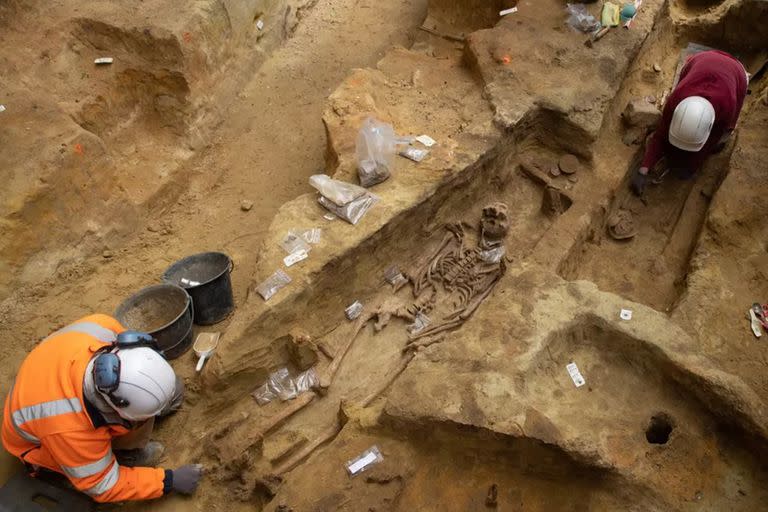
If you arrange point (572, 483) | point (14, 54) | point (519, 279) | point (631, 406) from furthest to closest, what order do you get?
point (14, 54)
point (519, 279)
point (631, 406)
point (572, 483)

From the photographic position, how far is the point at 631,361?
4402 millimetres

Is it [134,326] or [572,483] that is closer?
Answer: [572,483]

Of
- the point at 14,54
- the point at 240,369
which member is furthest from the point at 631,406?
the point at 14,54

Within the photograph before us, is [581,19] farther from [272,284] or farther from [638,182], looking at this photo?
[272,284]

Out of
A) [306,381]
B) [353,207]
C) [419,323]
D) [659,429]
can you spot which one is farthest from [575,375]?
[353,207]

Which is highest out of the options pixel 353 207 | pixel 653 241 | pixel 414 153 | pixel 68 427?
pixel 414 153

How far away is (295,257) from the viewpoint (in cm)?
466

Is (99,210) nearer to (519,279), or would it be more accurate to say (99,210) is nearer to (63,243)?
(63,243)

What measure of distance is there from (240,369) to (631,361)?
10.1 feet

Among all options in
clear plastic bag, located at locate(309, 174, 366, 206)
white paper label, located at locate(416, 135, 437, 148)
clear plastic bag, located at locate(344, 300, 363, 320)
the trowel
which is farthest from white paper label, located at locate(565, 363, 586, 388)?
the trowel

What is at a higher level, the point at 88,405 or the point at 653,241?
the point at 88,405

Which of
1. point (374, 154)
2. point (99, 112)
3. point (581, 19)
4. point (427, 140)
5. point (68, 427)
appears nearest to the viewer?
point (68, 427)

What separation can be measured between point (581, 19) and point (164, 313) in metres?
5.89

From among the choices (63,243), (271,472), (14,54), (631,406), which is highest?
(14,54)
